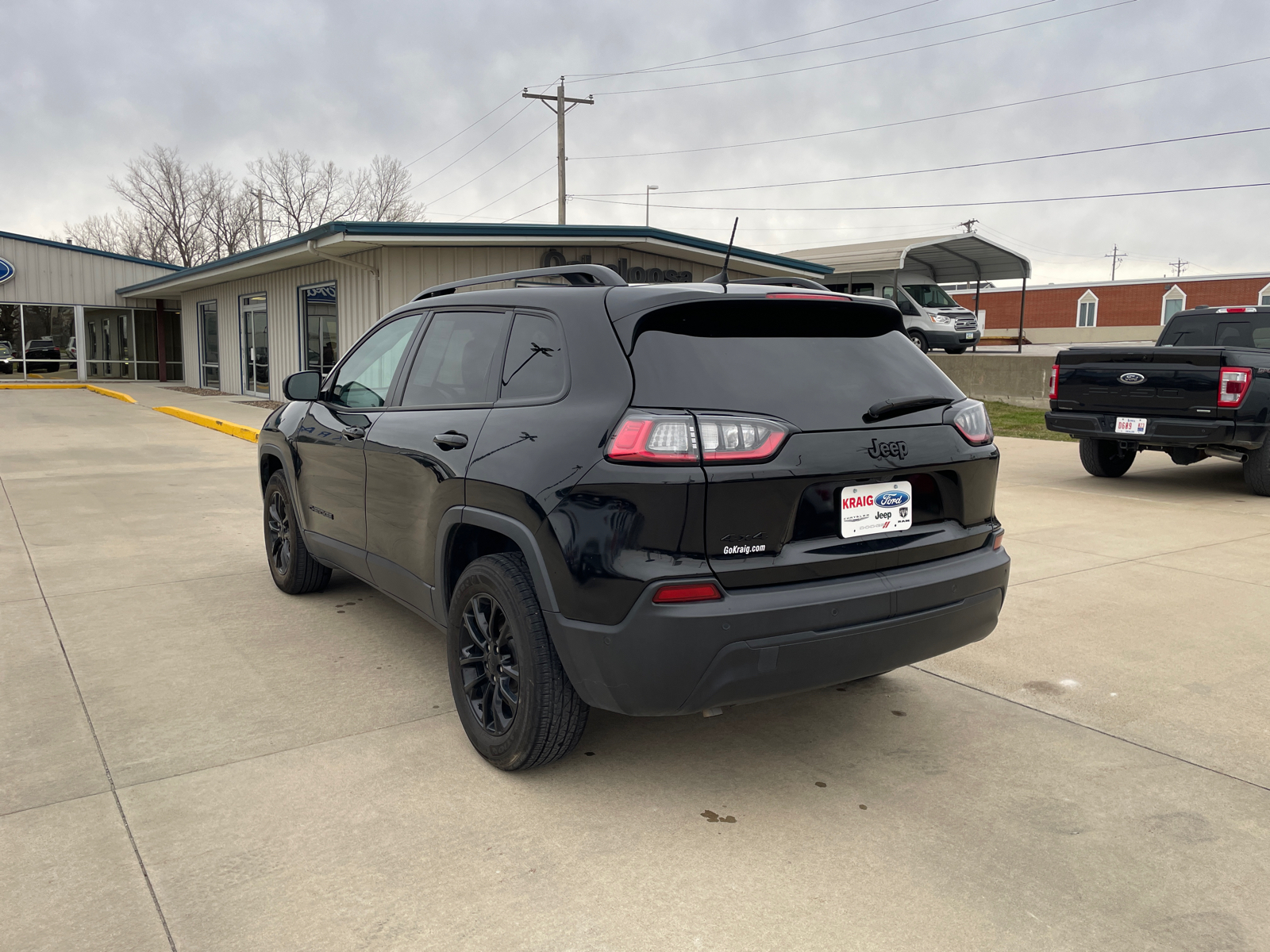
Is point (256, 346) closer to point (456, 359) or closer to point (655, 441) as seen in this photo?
point (456, 359)

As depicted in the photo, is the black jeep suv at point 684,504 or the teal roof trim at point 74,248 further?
the teal roof trim at point 74,248

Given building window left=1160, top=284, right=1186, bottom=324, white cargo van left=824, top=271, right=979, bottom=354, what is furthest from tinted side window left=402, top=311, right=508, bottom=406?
building window left=1160, top=284, right=1186, bottom=324

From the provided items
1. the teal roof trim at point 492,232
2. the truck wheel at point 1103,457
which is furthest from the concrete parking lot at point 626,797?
the teal roof trim at point 492,232

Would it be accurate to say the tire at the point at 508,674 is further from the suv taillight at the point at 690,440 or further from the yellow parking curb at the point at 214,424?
the yellow parking curb at the point at 214,424

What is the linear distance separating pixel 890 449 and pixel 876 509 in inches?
7.9

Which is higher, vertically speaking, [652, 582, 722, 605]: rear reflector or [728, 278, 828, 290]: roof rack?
[728, 278, 828, 290]: roof rack

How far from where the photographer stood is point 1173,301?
55406 mm

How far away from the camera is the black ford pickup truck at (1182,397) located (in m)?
8.55

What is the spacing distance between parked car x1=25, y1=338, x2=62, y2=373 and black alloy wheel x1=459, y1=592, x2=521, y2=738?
3442 cm

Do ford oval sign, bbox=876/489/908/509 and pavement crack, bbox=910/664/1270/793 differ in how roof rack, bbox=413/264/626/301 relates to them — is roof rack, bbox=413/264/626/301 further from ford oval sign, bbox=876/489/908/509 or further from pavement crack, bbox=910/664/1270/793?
pavement crack, bbox=910/664/1270/793

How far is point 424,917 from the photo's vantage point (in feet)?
8.16

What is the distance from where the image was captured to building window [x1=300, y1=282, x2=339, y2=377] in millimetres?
19703

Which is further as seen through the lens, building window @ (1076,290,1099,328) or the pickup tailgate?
building window @ (1076,290,1099,328)

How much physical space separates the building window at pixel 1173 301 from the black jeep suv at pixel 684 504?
59611mm
